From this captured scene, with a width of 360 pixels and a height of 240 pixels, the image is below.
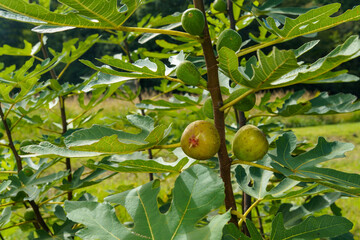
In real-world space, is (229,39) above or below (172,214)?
above

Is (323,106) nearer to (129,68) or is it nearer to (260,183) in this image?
Answer: (260,183)

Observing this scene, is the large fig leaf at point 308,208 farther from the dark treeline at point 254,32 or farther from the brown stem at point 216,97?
the dark treeline at point 254,32

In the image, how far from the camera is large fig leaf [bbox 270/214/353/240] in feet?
2.15

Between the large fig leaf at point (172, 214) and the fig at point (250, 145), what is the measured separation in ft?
0.47

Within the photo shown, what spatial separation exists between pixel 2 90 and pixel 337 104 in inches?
42.4

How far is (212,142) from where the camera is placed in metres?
0.65

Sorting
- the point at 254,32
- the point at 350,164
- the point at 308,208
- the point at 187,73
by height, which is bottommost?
the point at 350,164

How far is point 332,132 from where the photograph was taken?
20.7 feet

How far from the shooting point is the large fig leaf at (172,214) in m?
0.54

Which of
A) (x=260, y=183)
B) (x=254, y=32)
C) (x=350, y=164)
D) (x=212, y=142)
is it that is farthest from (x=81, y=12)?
(x=254, y=32)

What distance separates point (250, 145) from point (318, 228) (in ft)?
0.72

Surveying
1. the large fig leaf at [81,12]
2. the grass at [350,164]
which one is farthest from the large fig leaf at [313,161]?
the grass at [350,164]

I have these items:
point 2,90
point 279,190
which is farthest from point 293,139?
point 2,90

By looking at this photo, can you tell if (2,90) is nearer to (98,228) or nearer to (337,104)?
(98,228)
